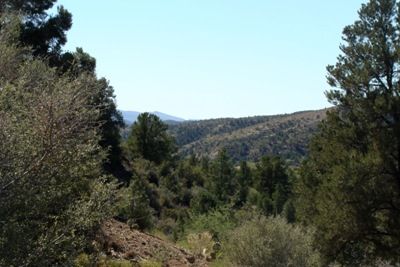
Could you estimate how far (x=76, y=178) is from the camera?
8.27 meters

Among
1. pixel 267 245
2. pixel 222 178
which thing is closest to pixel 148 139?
pixel 222 178

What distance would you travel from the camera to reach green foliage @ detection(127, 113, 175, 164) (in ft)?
164

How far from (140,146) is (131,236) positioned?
3533 centimetres

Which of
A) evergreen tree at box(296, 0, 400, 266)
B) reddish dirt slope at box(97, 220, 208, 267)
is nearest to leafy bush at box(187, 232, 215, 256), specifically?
reddish dirt slope at box(97, 220, 208, 267)

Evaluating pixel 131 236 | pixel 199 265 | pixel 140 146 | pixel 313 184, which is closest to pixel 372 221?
pixel 313 184

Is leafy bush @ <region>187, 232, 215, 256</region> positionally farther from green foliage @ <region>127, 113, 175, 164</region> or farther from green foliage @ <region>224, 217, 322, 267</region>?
green foliage @ <region>127, 113, 175, 164</region>

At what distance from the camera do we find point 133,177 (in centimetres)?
3366

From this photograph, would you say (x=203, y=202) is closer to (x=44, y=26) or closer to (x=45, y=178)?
(x=44, y=26)

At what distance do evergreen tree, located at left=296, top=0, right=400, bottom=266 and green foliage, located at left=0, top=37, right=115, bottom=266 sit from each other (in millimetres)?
12047

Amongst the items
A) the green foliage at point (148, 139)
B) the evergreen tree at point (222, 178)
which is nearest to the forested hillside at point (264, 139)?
the evergreen tree at point (222, 178)

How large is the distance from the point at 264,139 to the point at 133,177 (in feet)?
425

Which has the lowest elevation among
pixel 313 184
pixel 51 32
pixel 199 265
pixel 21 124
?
pixel 199 265

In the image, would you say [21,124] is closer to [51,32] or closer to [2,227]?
[2,227]

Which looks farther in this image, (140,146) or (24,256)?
(140,146)
